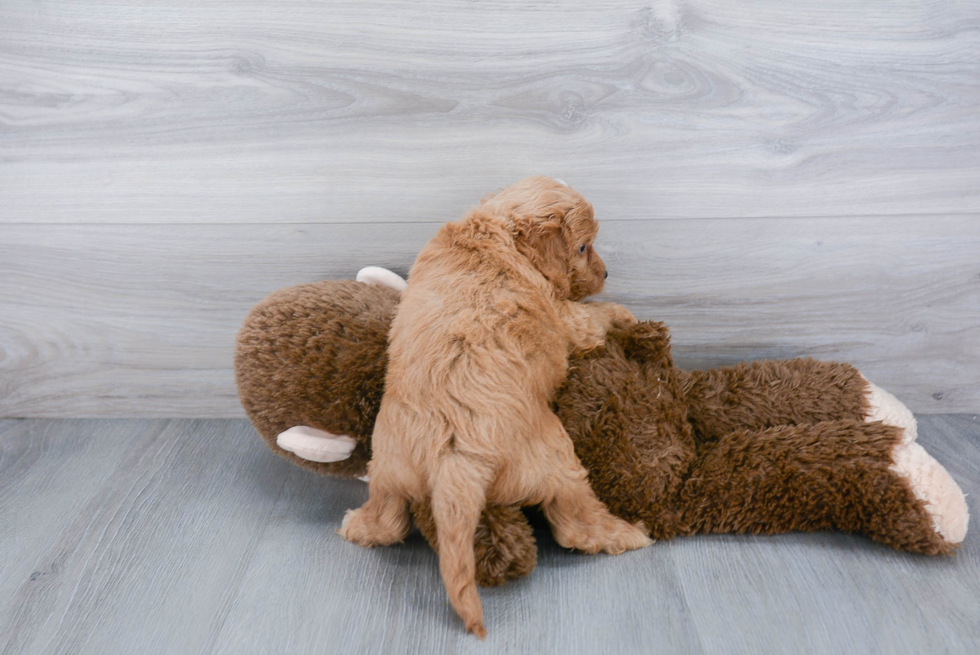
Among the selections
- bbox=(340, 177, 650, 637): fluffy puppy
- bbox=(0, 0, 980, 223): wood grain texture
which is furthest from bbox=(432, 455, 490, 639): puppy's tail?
bbox=(0, 0, 980, 223): wood grain texture

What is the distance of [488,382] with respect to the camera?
2.73ft

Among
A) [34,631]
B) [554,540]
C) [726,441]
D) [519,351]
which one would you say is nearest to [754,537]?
[726,441]

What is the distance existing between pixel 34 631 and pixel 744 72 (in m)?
1.25

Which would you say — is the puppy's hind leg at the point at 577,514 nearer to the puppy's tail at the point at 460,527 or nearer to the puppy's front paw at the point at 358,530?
the puppy's tail at the point at 460,527

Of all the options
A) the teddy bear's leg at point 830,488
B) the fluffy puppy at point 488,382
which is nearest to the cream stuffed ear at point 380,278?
the fluffy puppy at point 488,382

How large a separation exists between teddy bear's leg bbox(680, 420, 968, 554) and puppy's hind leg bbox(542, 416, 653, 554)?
93 millimetres

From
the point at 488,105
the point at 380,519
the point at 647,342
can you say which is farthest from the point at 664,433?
the point at 488,105

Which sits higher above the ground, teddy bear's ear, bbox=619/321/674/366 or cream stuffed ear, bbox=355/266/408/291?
teddy bear's ear, bbox=619/321/674/366

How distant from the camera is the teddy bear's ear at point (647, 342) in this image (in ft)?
3.28

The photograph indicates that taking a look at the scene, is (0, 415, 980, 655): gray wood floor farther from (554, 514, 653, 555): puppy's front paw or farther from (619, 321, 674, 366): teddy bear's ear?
(619, 321, 674, 366): teddy bear's ear

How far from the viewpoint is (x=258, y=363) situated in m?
1.00

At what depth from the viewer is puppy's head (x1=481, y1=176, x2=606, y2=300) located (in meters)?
0.90

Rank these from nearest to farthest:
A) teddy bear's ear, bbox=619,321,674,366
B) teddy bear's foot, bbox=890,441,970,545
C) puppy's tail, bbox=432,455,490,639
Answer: puppy's tail, bbox=432,455,490,639 → teddy bear's foot, bbox=890,441,970,545 → teddy bear's ear, bbox=619,321,674,366

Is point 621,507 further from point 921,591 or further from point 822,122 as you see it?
point 822,122
